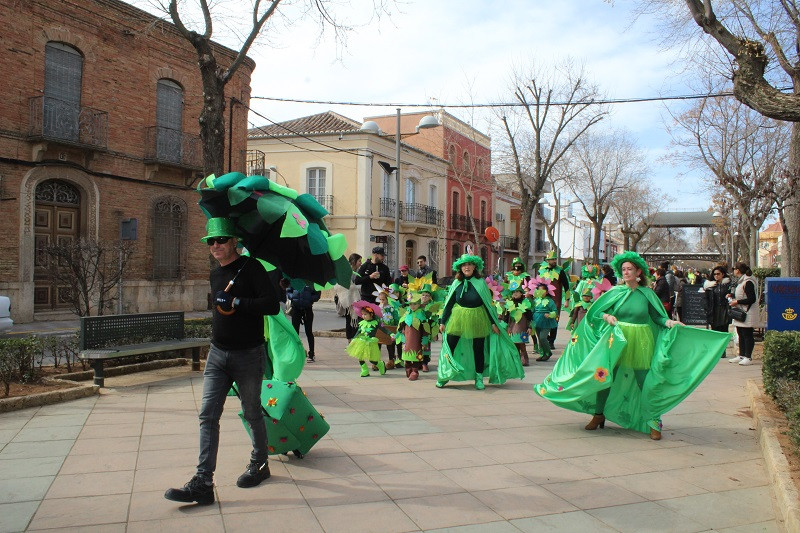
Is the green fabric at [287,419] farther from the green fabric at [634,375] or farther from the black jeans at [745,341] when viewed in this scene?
the black jeans at [745,341]

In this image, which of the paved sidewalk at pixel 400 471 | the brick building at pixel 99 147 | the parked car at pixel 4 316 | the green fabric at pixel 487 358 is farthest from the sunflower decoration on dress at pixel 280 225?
the brick building at pixel 99 147

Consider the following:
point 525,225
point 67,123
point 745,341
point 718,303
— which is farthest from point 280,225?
point 525,225

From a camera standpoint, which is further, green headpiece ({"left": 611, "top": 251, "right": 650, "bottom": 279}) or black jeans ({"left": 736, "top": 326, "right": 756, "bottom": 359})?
black jeans ({"left": 736, "top": 326, "right": 756, "bottom": 359})

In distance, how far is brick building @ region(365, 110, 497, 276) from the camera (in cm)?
3819

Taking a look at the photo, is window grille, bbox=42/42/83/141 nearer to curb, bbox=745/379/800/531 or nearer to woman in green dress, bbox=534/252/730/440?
woman in green dress, bbox=534/252/730/440

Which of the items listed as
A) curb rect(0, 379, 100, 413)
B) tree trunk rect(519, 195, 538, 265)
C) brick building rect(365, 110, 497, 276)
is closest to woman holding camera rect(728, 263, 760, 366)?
curb rect(0, 379, 100, 413)

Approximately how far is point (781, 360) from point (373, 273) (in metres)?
5.81

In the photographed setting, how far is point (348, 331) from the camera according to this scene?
38.3 feet

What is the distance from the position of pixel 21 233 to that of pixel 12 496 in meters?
14.5

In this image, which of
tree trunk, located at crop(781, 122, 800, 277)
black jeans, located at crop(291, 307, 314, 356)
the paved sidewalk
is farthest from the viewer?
tree trunk, located at crop(781, 122, 800, 277)

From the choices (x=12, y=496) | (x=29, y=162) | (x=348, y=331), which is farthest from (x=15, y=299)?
(x=12, y=496)

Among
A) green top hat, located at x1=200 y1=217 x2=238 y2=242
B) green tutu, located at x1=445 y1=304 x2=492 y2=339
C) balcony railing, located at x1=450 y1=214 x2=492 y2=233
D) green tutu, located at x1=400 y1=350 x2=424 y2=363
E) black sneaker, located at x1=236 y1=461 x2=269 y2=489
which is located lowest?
black sneaker, located at x1=236 y1=461 x2=269 y2=489

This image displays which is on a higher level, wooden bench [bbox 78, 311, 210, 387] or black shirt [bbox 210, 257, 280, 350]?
black shirt [bbox 210, 257, 280, 350]

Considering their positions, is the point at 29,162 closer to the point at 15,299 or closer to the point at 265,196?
the point at 15,299
